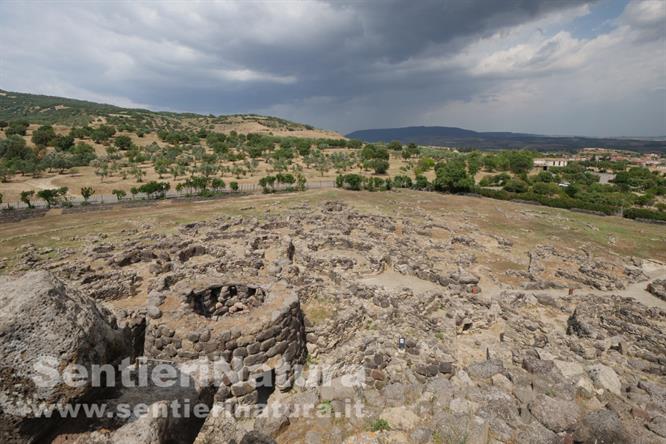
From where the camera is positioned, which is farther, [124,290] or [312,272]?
[312,272]

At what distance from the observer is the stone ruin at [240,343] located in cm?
1005

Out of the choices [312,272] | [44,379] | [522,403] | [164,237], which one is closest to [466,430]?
[522,403]

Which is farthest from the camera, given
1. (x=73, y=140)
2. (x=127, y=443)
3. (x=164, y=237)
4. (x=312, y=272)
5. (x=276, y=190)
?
(x=73, y=140)

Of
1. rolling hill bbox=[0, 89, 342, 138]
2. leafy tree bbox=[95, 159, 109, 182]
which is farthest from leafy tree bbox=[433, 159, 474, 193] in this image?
rolling hill bbox=[0, 89, 342, 138]

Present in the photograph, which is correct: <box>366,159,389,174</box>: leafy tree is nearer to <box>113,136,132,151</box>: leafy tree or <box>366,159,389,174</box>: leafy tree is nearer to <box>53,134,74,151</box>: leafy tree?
<box>113,136,132,151</box>: leafy tree

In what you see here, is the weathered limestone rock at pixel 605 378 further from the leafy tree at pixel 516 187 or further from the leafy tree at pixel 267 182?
the leafy tree at pixel 516 187

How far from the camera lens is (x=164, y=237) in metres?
29.4

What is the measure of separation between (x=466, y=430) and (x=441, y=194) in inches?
2401

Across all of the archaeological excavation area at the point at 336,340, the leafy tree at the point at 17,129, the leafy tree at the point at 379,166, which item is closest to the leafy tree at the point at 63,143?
the leafy tree at the point at 17,129

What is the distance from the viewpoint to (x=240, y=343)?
1031cm

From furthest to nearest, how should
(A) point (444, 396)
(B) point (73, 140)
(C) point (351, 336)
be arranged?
(B) point (73, 140)
(C) point (351, 336)
(A) point (444, 396)

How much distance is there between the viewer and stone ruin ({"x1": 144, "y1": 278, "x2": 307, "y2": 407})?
10.1 metres

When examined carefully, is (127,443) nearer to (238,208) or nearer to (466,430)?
(466,430)

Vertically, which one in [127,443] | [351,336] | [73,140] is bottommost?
[351,336]
